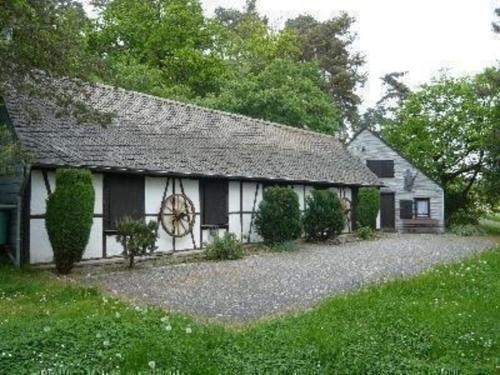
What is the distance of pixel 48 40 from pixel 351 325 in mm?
7864

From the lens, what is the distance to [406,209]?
112ft

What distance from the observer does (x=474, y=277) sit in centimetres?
1148

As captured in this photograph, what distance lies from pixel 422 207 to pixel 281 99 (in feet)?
35.2

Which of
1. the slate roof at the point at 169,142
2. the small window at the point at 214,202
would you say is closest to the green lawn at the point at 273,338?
the slate roof at the point at 169,142

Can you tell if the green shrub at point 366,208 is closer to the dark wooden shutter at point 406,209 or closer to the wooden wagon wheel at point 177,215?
the dark wooden shutter at point 406,209

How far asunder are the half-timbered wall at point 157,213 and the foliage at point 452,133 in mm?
14527

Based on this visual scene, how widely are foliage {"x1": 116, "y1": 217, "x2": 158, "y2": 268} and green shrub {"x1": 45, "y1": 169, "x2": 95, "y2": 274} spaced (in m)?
1.32

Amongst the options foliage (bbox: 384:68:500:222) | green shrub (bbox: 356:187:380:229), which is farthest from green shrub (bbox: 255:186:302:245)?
foliage (bbox: 384:68:500:222)

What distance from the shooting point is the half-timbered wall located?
14094mm

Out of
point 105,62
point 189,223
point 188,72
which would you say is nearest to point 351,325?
point 105,62

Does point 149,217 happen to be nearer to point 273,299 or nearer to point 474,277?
point 273,299

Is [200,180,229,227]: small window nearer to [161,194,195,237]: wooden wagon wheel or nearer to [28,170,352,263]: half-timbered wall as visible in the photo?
[28,170,352,263]: half-timbered wall

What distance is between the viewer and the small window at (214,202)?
60.5 feet

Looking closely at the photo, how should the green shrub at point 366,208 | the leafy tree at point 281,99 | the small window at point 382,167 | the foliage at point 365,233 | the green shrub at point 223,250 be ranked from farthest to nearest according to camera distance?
the leafy tree at point 281,99 < the small window at point 382,167 < the green shrub at point 366,208 < the foliage at point 365,233 < the green shrub at point 223,250
